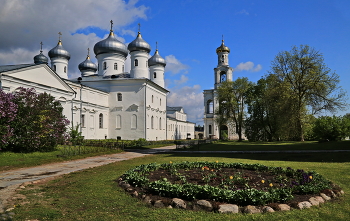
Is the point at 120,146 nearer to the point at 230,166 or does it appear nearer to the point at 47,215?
the point at 230,166

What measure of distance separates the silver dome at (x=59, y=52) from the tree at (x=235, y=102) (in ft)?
80.1

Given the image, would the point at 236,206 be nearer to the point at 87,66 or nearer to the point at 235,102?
the point at 235,102

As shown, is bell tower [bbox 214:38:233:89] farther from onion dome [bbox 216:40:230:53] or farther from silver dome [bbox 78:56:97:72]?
silver dome [bbox 78:56:97:72]

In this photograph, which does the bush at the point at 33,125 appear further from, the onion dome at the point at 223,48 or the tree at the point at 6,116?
the onion dome at the point at 223,48

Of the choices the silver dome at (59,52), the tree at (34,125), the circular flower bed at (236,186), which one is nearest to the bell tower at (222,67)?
the silver dome at (59,52)

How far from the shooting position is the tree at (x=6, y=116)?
52.3 feet

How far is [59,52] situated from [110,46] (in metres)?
8.20

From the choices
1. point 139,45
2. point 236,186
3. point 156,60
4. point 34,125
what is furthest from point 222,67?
point 236,186

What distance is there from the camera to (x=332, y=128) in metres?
24.1

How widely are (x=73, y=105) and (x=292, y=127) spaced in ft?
81.2

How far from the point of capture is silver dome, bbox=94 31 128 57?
40.7m

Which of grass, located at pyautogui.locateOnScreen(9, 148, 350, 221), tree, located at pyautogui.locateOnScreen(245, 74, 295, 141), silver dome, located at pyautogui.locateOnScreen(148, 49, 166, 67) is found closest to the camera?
grass, located at pyautogui.locateOnScreen(9, 148, 350, 221)

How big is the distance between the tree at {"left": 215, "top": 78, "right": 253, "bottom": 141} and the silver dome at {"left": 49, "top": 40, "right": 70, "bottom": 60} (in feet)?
80.1

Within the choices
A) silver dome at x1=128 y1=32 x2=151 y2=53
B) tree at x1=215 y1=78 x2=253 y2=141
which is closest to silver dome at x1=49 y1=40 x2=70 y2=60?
silver dome at x1=128 y1=32 x2=151 y2=53
